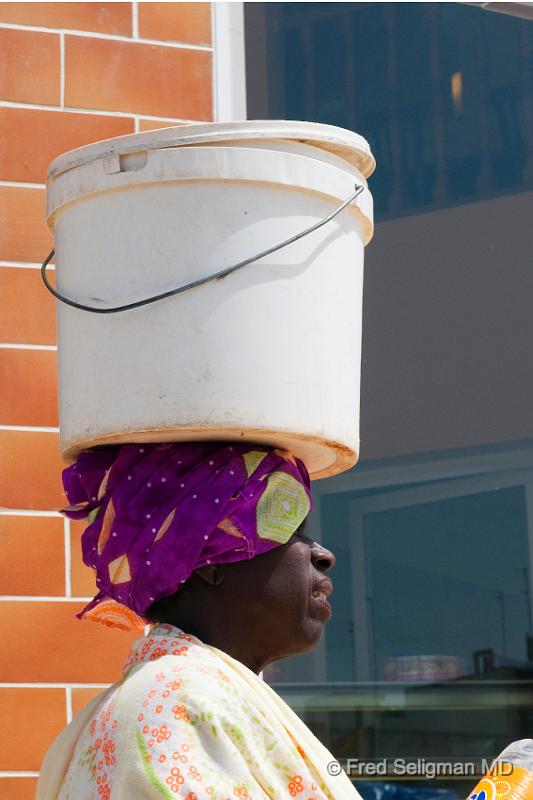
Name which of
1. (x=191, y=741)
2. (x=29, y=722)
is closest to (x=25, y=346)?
(x=29, y=722)

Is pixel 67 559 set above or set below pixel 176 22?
below

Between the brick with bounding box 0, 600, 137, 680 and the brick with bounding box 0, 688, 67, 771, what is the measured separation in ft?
0.08

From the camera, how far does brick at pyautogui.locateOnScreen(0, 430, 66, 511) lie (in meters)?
2.87

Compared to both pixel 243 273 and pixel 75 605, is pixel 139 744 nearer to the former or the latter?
pixel 243 273

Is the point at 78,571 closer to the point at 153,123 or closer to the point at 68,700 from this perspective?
the point at 68,700

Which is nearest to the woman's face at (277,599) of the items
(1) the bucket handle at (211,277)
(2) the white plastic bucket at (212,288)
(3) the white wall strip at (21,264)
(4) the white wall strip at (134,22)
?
(2) the white plastic bucket at (212,288)

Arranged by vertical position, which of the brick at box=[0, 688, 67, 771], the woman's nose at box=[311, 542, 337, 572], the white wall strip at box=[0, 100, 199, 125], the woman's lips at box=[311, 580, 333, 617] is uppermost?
the white wall strip at box=[0, 100, 199, 125]

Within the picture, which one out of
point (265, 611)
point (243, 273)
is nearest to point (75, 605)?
point (265, 611)

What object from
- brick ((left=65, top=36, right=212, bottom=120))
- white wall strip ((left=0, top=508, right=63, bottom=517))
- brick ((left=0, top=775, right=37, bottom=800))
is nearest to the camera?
brick ((left=0, top=775, right=37, bottom=800))

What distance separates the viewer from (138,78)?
311 centimetres

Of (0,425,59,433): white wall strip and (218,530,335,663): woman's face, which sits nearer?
(218,530,335,663): woman's face

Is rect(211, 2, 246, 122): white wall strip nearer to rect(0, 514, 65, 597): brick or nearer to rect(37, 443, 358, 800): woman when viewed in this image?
rect(0, 514, 65, 597): brick

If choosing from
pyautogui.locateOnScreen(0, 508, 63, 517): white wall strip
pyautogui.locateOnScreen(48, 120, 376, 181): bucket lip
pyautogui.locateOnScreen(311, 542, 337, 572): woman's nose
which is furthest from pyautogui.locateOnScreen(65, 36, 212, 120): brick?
pyautogui.locateOnScreen(311, 542, 337, 572): woman's nose

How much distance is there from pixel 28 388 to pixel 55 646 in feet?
1.75
